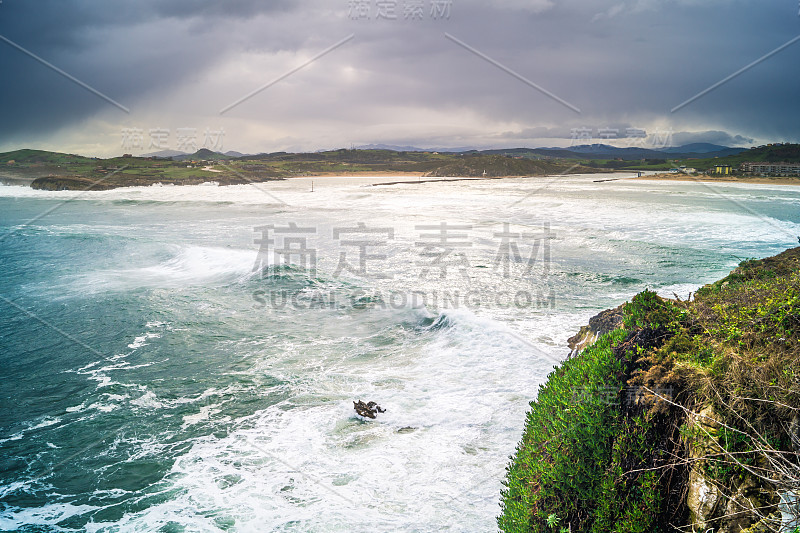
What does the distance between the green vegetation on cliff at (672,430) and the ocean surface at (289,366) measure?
4.73 ft

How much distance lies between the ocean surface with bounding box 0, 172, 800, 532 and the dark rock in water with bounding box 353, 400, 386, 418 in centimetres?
12

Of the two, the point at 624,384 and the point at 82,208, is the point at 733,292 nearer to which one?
the point at 624,384

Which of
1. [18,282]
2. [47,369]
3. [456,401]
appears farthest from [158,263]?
[456,401]

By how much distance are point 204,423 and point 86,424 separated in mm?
1871

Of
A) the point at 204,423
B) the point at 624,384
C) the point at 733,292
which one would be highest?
the point at 733,292

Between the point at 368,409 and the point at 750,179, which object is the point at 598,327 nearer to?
the point at 368,409

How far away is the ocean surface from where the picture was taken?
5488 millimetres

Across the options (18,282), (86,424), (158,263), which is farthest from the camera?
(158,263)

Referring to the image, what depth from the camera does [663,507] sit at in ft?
12.0

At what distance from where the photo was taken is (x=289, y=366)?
9.26m
